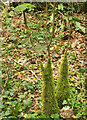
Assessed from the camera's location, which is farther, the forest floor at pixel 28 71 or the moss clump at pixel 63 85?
the forest floor at pixel 28 71

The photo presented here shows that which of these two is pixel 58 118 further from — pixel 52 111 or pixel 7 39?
pixel 7 39

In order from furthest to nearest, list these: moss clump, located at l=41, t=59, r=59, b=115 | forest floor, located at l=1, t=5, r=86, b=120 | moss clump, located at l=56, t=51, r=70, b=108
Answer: forest floor, located at l=1, t=5, r=86, b=120
moss clump, located at l=56, t=51, r=70, b=108
moss clump, located at l=41, t=59, r=59, b=115

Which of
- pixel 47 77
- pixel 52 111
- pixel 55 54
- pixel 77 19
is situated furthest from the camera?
pixel 77 19

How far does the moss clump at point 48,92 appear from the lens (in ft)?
6.40

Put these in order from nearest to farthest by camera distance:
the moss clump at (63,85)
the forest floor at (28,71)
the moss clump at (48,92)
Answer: the moss clump at (48,92) < the moss clump at (63,85) < the forest floor at (28,71)

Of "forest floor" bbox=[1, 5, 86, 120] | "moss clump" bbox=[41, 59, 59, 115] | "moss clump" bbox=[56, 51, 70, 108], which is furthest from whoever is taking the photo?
"forest floor" bbox=[1, 5, 86, 120]

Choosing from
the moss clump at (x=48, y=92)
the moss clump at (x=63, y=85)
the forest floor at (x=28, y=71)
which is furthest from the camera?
the forest floor at (x=28, y=71)

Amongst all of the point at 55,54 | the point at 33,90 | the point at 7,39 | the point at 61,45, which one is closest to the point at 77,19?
the point at 61,45

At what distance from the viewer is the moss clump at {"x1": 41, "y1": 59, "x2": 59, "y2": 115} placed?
1.95 metres

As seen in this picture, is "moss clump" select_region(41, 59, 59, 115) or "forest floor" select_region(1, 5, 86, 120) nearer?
"moss clump" select_region(41, 59, 59, 115)

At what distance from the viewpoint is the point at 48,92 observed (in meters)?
2.03

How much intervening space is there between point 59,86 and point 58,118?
A: 396 millimetres

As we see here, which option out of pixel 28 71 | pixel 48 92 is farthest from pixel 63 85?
pixel 28 71

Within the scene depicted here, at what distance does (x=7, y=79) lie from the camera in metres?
2.88
